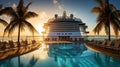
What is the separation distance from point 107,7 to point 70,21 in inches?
973

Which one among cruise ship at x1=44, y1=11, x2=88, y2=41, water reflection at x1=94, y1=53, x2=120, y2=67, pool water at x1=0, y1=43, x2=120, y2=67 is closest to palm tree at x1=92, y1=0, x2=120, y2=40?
pool water at x1=0, y1=43, x2=120, y2=67

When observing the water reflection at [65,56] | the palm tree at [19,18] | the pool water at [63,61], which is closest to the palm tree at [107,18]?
the water reflection at [65,56]

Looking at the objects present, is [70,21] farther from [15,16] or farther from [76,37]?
[15,16]

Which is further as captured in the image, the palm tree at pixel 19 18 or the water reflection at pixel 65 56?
the palm tree at pixel 19 18

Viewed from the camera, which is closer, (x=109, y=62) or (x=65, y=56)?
(x=109, y=62)

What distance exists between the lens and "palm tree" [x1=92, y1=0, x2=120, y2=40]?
72.8ft

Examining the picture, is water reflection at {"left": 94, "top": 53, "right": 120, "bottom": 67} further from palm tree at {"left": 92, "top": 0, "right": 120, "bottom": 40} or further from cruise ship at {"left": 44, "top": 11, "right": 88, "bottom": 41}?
cruise ship at {"left": 44, "top": 11, "right": 88, "bottom": 41}

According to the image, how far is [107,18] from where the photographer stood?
2248 centimetres

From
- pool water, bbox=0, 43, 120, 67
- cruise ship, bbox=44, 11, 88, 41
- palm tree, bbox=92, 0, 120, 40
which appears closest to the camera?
pool water, bbox=0, 43, 120, 67

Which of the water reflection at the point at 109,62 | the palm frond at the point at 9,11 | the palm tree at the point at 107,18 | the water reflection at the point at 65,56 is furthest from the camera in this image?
the palm tree at the point at 107,18

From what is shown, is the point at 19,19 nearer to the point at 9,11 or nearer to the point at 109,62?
the point at 9,11

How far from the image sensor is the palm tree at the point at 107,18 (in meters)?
22.2

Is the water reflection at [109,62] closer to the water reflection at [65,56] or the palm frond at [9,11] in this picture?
the water reflection at [65,56]

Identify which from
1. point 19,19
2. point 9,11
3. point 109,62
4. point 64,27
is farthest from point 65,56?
point 64,27
